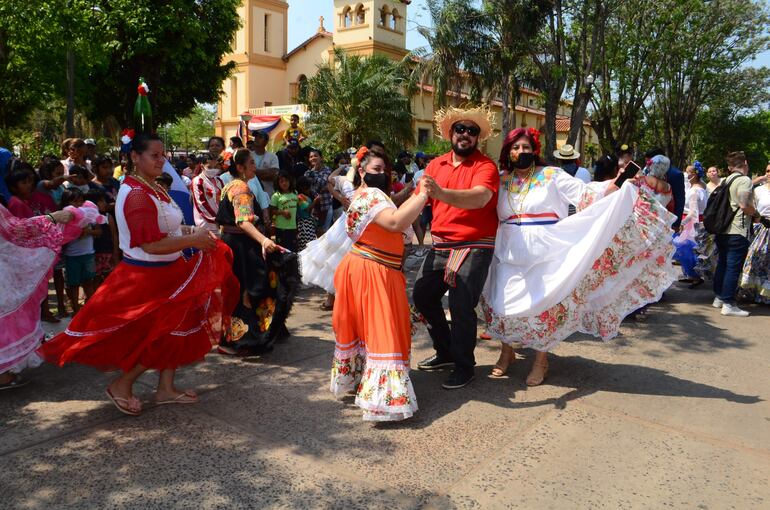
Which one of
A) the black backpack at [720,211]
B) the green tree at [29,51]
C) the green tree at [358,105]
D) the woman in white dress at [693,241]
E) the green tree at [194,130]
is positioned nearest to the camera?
the black backpack at [720,211]

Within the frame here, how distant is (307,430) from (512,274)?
6.02ft

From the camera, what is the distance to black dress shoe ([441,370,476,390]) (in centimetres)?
454

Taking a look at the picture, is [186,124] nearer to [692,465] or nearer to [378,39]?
[378,39]

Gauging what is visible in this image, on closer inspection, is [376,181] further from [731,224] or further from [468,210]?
[731,224]

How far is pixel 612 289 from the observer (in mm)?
4711

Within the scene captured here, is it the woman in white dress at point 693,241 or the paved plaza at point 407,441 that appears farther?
the woman in white dress at point 693,241

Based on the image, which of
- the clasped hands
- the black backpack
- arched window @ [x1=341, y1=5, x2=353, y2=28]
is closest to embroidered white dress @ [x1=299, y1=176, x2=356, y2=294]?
the clasped hands

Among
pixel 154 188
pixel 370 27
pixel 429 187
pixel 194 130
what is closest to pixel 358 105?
pixel 370 27

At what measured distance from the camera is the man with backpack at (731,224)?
23.4ft

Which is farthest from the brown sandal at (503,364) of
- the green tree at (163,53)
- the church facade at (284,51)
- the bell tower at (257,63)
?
the bell tower at (257,63)

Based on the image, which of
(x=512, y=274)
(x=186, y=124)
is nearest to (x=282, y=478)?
(x=512, y=274)

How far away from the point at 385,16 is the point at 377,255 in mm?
40511

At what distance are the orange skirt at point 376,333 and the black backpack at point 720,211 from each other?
504 centimetres

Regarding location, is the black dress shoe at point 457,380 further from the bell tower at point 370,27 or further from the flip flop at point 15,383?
the bell tower at point 370,27
